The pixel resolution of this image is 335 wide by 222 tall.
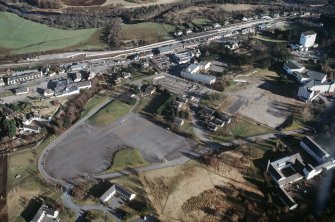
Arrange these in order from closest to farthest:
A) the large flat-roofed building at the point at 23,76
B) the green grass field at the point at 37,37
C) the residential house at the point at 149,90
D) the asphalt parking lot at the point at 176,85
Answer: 1. the residential house at the point at 149,90
2. the asphalt parking lot at the point at 176,85
3. the large flat-roofed building at the point at 23,76
4. the green grass field at the point at 37,37

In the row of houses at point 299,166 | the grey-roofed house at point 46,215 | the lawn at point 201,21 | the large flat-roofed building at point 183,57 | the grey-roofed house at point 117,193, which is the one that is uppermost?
the lawn at point 201,21

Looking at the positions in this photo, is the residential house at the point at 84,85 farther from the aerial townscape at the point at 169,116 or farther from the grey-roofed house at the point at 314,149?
the grey-roofed house at the point at 314,149

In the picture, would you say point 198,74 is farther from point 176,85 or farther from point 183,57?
point 183,57

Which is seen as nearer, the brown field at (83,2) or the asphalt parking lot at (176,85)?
the asphalt parking lot at (176,85)

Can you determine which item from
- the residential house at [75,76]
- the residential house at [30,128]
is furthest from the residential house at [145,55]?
the residential house at [30,128]

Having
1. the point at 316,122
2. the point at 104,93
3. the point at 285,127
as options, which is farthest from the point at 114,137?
the point at 316,122

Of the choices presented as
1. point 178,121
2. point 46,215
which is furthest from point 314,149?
Answer: point 46,215
